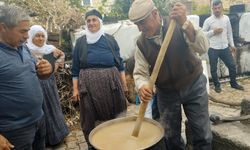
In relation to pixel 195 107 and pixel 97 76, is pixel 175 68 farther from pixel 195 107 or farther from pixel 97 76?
pixel 97 76

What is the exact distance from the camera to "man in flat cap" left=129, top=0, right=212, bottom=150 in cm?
300

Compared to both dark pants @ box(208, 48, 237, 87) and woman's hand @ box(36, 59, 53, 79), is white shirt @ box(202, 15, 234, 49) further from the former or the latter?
woman's hand @ box(36, 59, 53, 79)

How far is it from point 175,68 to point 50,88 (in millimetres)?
2428

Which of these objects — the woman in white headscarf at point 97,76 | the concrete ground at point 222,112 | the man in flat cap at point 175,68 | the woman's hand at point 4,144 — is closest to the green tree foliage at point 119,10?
the concrete ground at point 222,112

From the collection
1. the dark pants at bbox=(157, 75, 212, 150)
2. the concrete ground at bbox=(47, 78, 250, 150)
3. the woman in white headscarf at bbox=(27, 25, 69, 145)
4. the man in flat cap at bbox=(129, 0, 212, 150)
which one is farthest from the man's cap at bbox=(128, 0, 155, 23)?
the woman in white headscarf at bbox=(27, 25, 69, 145)

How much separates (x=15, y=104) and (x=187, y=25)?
65.8 inches

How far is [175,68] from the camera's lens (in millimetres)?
3156

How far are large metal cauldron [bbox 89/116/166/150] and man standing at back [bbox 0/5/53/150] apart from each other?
0.62 meters

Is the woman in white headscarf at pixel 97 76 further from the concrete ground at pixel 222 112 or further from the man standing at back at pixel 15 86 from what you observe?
the man standing at back at pixel 15 86

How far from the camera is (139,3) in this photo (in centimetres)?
302

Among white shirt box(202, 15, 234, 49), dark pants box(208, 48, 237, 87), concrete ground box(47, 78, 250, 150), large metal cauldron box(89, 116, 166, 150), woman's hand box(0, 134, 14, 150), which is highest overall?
white shirt box(202, 15, 234, 49)

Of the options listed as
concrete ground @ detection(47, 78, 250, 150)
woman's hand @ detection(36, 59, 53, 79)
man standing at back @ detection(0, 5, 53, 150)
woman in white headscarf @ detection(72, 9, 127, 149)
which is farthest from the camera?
woman in white headscarf @ detection(72, 9, 127, 149)

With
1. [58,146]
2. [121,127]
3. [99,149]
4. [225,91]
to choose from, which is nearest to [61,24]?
[58,146]

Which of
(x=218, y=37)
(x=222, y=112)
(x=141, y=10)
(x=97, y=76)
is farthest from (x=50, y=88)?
(x=218, y=37)
